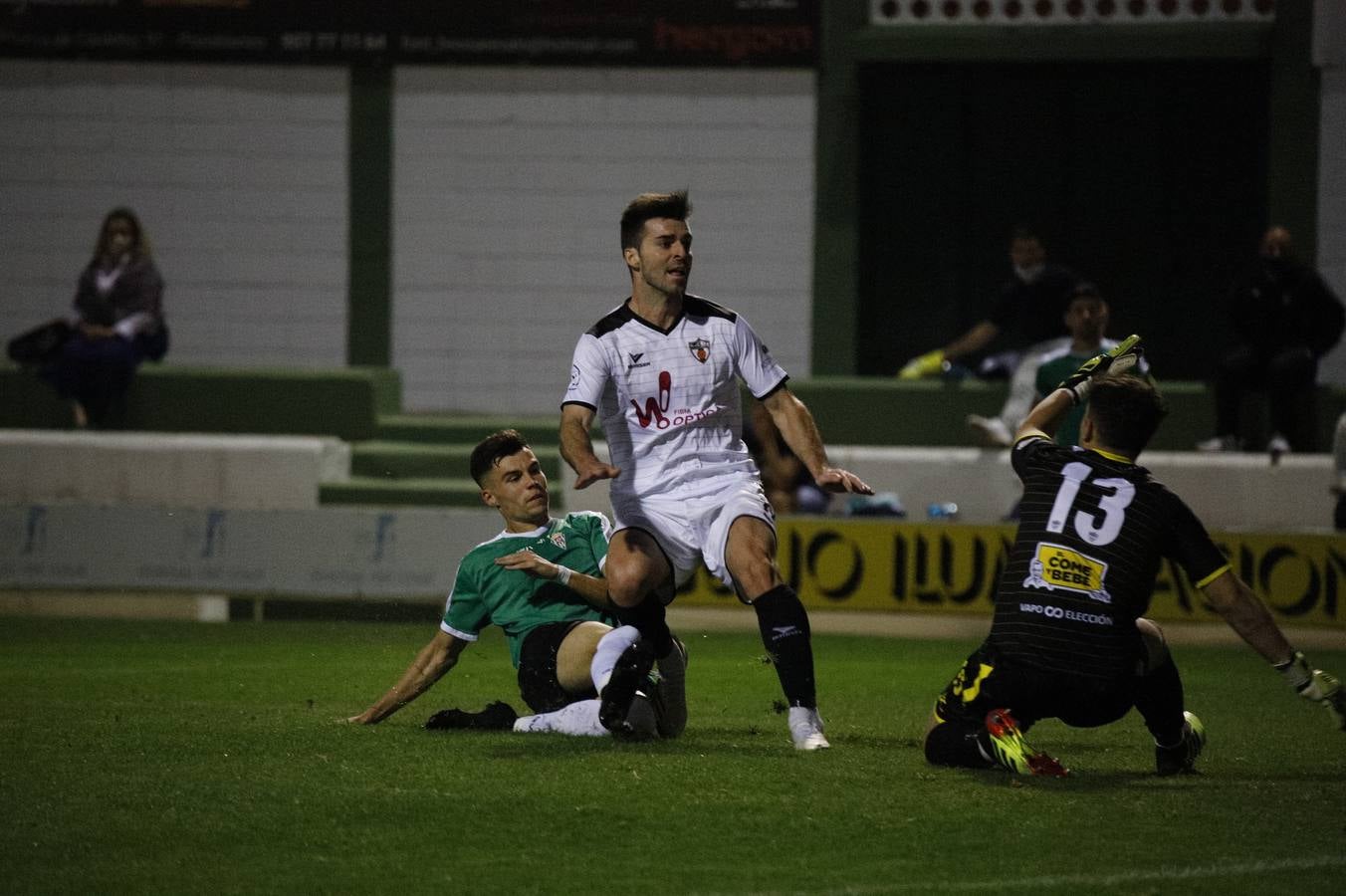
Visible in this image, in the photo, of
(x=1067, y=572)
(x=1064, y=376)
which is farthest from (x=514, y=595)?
(x=1064, y=376)

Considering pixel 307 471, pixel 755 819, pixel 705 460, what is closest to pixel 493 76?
pixel 307 471

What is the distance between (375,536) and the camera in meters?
13.9

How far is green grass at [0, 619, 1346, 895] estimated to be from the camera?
518cm

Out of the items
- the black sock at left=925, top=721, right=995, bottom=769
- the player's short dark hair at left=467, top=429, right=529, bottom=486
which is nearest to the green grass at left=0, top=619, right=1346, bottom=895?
the black sock at left=925, top=721, right=995, bottom=769

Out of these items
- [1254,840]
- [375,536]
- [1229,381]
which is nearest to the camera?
[1254,840]

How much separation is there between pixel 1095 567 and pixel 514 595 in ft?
7.47

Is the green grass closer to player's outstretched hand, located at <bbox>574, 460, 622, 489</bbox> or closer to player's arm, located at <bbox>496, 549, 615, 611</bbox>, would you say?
player's arm, located at <bbox>496, 549, 615, 611</bbox>

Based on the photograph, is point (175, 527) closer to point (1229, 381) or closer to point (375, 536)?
point (375, 536)

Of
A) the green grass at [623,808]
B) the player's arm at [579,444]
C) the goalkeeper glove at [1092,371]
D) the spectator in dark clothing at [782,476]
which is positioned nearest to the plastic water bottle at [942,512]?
the spectator in dark clothing at [782,476]

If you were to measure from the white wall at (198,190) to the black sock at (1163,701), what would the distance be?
476 inches

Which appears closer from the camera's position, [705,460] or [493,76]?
[705,460]

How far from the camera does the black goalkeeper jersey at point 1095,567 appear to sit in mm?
6352

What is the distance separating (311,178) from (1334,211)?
8.60 metres

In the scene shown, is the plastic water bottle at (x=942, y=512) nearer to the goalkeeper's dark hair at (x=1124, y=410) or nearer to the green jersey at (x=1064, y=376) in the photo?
the green jersey at (x=1064, y=376)
